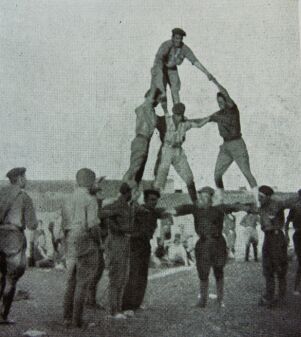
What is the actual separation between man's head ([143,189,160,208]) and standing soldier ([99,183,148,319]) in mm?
144

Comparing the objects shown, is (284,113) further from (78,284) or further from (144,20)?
(78,284)

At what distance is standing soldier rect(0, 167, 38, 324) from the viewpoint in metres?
3.22

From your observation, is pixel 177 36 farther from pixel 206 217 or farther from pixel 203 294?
pixel 203 294

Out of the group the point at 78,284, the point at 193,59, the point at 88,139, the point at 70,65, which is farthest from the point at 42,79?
the point at 78,284

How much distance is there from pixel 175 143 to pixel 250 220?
0.79 metres

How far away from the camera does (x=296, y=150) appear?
3809 mm

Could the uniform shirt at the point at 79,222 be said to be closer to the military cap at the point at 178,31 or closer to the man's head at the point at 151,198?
the man's head at the point at 151,198

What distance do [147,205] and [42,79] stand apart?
124 centimetres

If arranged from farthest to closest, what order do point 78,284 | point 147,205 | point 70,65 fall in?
point 70,65 < point 147,205 < point 78,284

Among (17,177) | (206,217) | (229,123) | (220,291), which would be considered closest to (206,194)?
(206,217)

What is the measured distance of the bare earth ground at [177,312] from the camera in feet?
10.5

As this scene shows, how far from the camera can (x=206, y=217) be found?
11.6 feet

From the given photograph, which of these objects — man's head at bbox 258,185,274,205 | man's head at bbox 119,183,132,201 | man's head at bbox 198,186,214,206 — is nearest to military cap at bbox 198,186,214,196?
man's head at bbox 198,186,214,206

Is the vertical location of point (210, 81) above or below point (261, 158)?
above
